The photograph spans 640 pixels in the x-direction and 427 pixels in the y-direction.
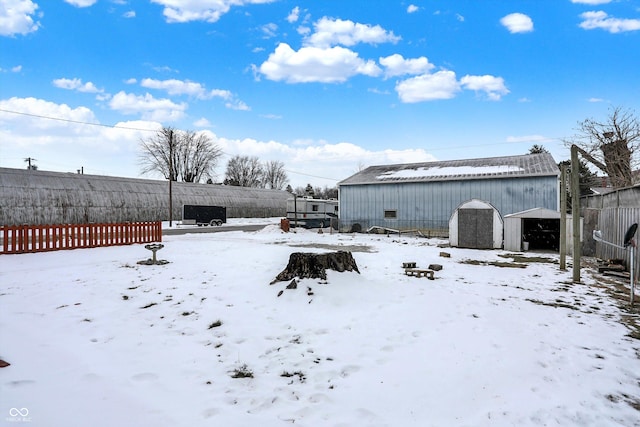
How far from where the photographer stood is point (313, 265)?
7.76 meters

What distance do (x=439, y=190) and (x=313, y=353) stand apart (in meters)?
20.9

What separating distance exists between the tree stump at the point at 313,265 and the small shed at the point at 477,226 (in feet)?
38.4

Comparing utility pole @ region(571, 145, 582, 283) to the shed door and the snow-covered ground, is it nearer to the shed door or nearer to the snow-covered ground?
the snow-covered ground

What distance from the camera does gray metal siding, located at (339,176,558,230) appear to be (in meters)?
20.9

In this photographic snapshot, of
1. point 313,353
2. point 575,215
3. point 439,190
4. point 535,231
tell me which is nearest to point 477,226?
point 535,231

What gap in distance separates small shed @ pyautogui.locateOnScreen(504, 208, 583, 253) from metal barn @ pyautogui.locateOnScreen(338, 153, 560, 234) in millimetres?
1531

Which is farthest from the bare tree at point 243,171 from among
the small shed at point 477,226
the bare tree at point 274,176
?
the small shed at point 477,226

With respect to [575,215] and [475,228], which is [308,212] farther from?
[575,215]

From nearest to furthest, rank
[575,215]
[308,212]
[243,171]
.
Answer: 1. [575,215]
2. [308,212]
3. [243,171]

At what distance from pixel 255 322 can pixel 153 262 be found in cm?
703

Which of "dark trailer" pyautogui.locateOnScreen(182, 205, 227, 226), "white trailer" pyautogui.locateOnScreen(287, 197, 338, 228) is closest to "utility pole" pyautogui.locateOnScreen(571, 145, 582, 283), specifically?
"white trailer" pyautogui.locateOnScreen(287, 197, 338, 228)

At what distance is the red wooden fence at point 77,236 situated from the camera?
14.1m

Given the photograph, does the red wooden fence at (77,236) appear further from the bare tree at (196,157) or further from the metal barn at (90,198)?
the bare tree at (196,157)

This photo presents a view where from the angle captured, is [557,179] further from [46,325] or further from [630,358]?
[46,325]
